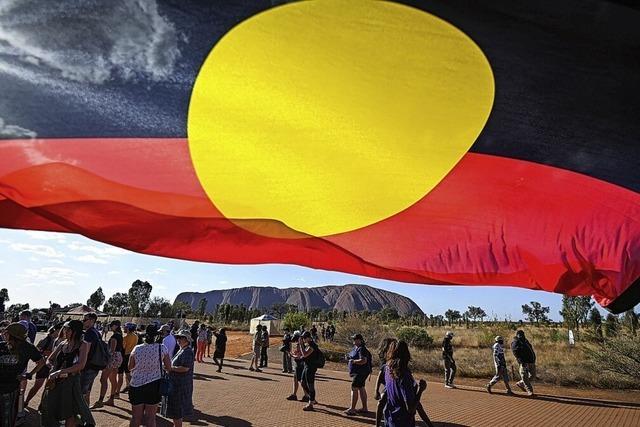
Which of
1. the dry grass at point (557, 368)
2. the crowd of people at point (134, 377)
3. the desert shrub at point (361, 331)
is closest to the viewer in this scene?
the crowd of people at point (134, 377)

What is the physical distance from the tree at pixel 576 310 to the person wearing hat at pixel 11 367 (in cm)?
3975

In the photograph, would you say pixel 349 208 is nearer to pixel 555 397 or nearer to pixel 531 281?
pixel 531 281

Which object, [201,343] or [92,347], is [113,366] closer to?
[92,347]

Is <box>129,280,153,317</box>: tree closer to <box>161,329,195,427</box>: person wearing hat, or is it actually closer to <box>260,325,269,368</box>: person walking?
<box>260,325,269,368</box>: person walking

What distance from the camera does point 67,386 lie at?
227 inches

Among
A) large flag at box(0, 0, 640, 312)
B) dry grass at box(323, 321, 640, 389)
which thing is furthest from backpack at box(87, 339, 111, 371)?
dry grass at box(323, 321, 640, 389)

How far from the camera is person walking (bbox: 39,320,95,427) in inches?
222

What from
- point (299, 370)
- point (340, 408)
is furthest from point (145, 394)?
point (340, 408)

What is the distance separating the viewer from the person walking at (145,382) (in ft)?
19.3

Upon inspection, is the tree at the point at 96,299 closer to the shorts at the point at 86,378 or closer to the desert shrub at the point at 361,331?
the desert shrub at the point at 361,331

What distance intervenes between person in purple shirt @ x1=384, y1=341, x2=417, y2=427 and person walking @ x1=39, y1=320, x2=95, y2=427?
378 cm

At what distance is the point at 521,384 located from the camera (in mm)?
13922

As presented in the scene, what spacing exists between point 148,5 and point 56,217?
1.86 meters

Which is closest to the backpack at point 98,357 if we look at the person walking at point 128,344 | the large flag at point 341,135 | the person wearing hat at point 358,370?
the person walking at point 128,344
